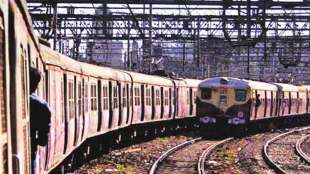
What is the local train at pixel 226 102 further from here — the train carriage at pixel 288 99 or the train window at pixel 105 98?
the train window at pixel 105 98

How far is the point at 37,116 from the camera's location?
6.14m

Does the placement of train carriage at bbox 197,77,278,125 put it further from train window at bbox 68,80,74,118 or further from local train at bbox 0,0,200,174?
train window at bbox 68,80,74,118

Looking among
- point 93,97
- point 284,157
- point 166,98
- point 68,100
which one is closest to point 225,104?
point 166,98

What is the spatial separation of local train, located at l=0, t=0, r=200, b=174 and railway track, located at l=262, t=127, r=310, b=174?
Answer: 4.41m

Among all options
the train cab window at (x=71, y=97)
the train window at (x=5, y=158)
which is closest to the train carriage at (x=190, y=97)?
the train cab window at (x=71, y=97)

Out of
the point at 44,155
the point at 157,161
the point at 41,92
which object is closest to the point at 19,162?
the point at 41,92

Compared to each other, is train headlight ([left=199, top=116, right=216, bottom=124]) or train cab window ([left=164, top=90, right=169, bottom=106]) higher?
train cab window ([left=164, top=90, right=169, bottom=106])

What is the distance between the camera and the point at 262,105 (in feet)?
107

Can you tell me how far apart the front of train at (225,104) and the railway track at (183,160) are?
3.73 meters

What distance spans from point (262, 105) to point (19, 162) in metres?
29.0

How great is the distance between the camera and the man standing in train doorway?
239 inches

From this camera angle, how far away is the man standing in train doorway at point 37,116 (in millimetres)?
6070

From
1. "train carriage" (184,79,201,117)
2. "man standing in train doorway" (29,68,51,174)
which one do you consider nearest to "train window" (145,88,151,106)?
"train carriage" (184,79,201,117)

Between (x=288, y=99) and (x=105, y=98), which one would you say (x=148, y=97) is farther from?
(x=288, y=99)
